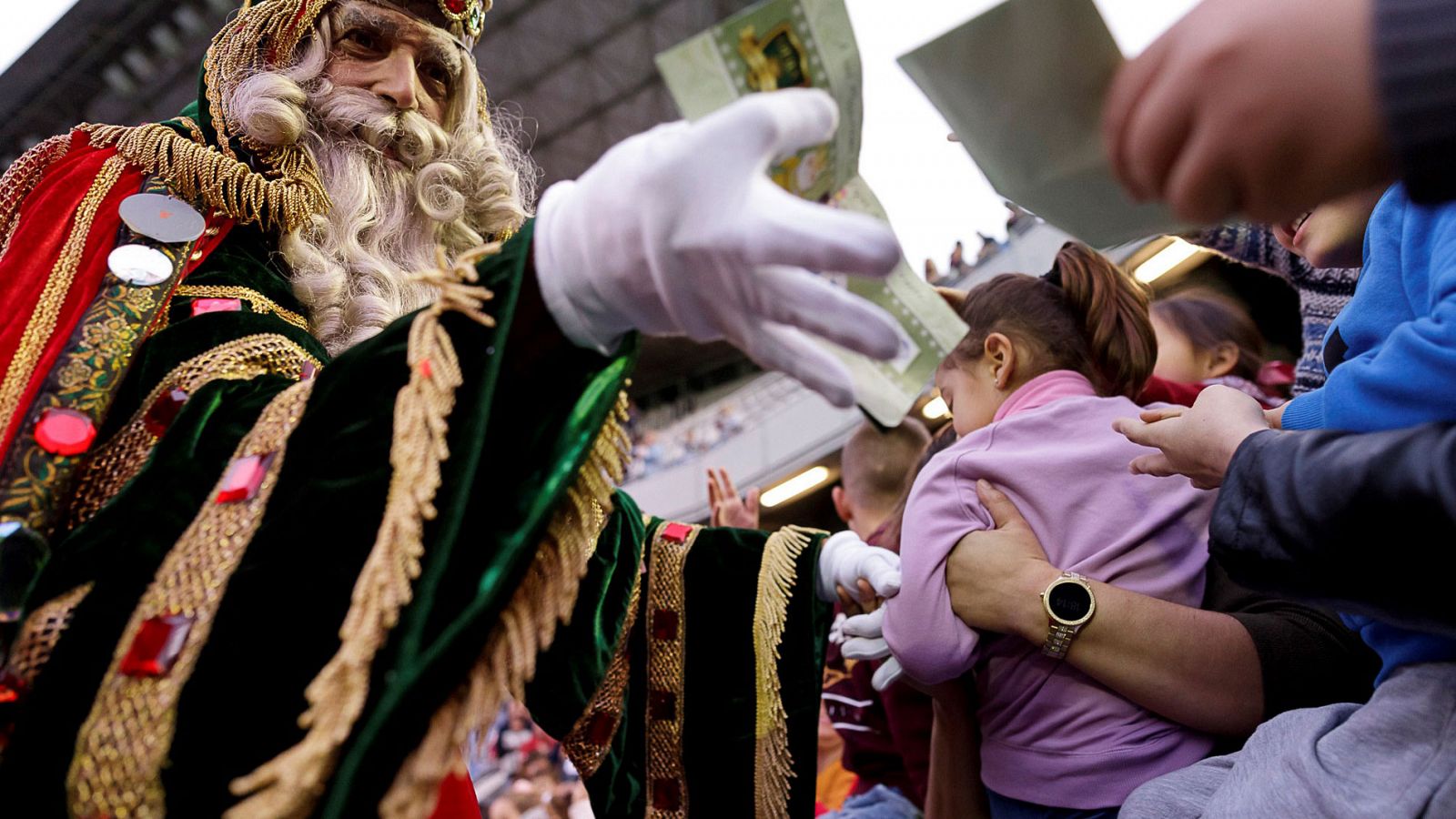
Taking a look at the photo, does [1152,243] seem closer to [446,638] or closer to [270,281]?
[270,281]

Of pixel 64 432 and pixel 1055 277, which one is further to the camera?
pixel 1055 277

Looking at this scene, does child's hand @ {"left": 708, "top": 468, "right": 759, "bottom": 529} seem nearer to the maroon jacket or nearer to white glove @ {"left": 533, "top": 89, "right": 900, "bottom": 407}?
the maroon jacket

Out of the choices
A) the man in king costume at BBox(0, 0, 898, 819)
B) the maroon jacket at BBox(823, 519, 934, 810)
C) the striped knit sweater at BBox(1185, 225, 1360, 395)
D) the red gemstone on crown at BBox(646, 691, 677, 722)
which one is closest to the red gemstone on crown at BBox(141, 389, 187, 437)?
the man in king costume at BBox(0, 0, 898, 819)

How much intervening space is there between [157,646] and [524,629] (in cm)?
34

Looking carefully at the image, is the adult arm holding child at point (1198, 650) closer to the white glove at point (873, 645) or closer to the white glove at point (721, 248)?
the white glove at point (873, 645)

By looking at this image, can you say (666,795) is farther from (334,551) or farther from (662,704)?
(334,551)

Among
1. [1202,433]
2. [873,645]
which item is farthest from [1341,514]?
[873,645]

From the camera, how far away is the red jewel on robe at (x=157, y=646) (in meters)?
0.86

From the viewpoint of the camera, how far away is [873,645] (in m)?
1.51

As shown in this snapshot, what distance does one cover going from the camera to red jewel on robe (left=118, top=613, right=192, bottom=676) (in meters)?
0.86

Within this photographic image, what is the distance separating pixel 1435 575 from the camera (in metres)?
0.73

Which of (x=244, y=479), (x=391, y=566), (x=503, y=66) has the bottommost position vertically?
(x=391, y=566)

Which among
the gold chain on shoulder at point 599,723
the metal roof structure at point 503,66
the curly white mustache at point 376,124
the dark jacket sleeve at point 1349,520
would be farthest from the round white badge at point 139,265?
the metal roof structure at point 503,66

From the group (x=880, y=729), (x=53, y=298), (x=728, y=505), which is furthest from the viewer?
(x=728, y=505)
